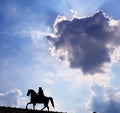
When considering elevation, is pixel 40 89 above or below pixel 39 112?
above

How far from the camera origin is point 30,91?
161 ft

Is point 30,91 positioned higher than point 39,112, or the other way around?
point 30,91

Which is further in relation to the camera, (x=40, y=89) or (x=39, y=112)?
(x=40, y=89)

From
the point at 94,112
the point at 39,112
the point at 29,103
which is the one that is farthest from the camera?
the point at 94,112

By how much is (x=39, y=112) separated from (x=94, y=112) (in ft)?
33.9

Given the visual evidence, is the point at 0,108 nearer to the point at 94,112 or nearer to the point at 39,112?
the point at 39,112

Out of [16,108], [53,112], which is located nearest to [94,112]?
[53,112]

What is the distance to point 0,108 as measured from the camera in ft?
159

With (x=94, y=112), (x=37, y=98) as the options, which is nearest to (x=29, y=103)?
(x=37, y=98)

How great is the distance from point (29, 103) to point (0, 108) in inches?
133

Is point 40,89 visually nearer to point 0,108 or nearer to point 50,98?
point 50,98

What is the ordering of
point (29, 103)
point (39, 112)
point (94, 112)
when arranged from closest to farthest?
point (39, 112), point (29, 103), point (94, 112)

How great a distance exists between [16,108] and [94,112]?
33.6 ft

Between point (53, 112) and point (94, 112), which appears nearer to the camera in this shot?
point (53, 112)
